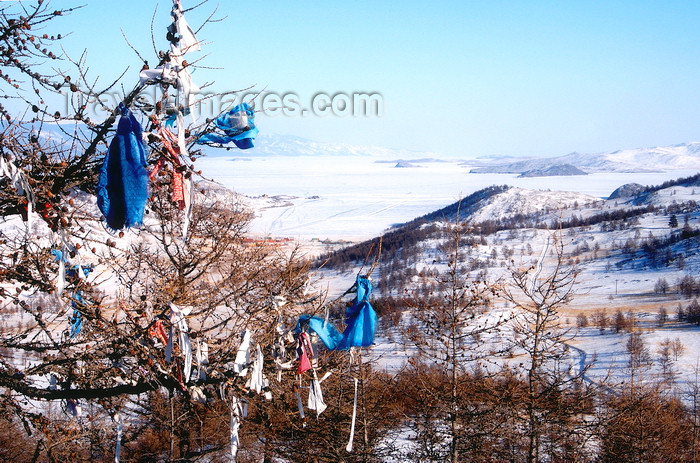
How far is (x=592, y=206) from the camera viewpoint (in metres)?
87.0

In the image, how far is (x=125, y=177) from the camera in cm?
341

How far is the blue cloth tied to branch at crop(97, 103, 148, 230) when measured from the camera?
340cm

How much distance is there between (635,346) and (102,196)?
27.8m

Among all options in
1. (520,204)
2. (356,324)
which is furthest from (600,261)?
(356,324)

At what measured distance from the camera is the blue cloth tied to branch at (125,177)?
134 inches

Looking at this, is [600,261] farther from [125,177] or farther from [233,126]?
[125,177]

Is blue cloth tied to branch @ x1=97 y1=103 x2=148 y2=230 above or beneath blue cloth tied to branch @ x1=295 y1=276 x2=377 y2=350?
above

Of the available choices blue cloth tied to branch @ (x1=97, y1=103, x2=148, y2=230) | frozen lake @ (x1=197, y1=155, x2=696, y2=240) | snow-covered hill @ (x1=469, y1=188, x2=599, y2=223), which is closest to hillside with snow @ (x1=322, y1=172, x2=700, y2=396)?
snow-covered hill @ (x1=469, y1=188, x2=599, y2=223)

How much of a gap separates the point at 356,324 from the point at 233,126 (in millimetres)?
1899

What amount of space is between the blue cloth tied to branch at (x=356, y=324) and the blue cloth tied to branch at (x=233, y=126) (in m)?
1.50

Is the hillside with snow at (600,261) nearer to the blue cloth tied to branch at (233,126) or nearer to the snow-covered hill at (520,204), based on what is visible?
the snow-covered hill at (520,204)

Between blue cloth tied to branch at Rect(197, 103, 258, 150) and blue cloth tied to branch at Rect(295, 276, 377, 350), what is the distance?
4.92 ft

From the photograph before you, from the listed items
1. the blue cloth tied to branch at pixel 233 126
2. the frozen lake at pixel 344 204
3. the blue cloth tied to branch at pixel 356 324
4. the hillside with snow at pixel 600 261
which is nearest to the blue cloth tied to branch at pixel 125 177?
the blue cloth tied to branch at pixel 233 126

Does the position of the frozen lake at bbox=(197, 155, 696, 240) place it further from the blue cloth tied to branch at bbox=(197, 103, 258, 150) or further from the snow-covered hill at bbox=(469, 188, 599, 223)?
the blue cloth tied to branch at bbox=(197, 103, 258, 150)
